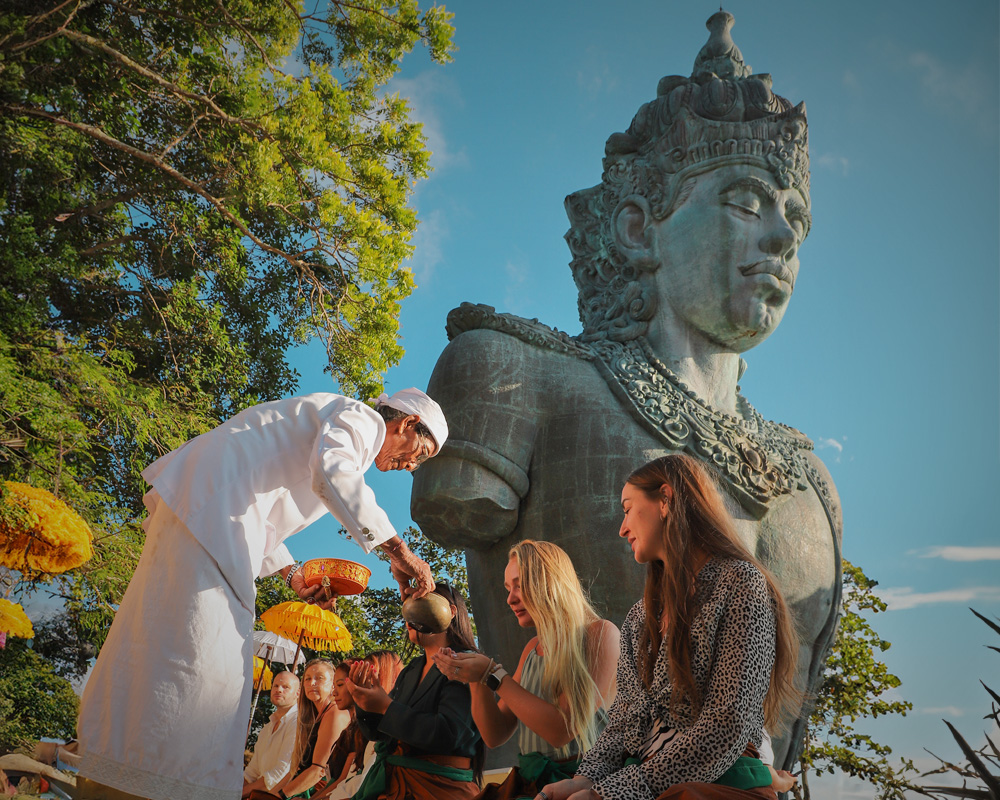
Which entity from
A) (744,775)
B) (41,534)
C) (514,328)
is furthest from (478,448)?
(41,534)

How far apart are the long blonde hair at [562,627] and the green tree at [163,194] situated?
531 cm

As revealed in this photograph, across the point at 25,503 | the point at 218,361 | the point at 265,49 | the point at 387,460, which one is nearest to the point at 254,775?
the point at 25,503

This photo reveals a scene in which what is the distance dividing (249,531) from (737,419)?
3.50 meters

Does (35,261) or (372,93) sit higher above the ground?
(372,93)

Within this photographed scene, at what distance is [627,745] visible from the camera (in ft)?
7.93

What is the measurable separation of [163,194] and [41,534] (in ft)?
16.5

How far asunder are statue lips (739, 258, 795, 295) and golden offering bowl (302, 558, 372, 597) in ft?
10.2

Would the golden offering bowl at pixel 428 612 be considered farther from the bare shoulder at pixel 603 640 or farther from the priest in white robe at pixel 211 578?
the bare shoulder at pixel 603 640

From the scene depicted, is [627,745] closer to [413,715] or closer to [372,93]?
[413,715]

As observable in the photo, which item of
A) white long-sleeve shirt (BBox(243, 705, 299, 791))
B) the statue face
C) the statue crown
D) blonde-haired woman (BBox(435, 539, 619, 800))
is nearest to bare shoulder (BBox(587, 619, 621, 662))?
blonde-haired woman (BBox(435, 539, 619, 800))

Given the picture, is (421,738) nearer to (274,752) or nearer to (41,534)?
(274,752)

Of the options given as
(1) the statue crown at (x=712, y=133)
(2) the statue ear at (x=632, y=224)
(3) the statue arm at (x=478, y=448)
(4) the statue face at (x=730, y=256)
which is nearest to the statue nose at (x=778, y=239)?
(4) the statue face at (x=730, y=256)

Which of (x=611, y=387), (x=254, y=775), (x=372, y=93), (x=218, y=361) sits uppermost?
(x=372, y=93)

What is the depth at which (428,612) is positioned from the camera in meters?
3.45
